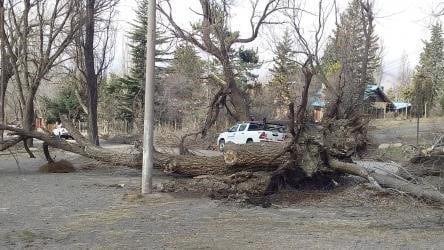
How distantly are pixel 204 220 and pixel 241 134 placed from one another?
755 inches

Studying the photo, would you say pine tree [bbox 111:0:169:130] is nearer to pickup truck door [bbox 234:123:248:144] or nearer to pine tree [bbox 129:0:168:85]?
pine tree [bbox 129:0:168:85]

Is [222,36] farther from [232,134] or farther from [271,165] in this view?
[271,165]

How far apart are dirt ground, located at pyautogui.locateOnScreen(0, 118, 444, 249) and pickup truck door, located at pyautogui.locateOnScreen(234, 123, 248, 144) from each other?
1484cm

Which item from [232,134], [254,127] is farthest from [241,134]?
[232,134]

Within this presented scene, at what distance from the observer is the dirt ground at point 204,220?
24.4ft

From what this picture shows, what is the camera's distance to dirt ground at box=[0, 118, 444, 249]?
7.43 m

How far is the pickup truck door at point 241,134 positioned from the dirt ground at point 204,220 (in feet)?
48.7

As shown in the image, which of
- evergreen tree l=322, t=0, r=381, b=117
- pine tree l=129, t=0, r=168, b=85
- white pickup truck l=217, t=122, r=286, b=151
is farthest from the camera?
pine tree l=129, t=0, r=168, b=85

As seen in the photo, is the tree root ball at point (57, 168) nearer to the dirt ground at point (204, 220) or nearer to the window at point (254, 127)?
the dirt ground at point (204, 220)

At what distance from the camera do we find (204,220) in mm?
9141

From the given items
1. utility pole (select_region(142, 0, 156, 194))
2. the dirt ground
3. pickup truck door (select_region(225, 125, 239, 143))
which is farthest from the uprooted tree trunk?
pickup truck door (select_region(225, 125, 239, 143))

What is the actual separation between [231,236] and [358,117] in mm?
6882

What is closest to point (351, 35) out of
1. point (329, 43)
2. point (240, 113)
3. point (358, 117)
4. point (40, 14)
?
point (329, 43)

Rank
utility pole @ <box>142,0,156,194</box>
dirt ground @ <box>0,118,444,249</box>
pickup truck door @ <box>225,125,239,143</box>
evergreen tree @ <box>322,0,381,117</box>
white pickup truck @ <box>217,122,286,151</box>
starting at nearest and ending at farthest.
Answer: dirt ground @ <box>0,118,444,249</box> → utility pole @ <box>142,0,156,194</box> → white pickup truck @ <box>217,122,286,151</box> → pickup truck door @ <box>225,125,239,143</box> → evergreen tree @ <box>322,0,381,117</box>
